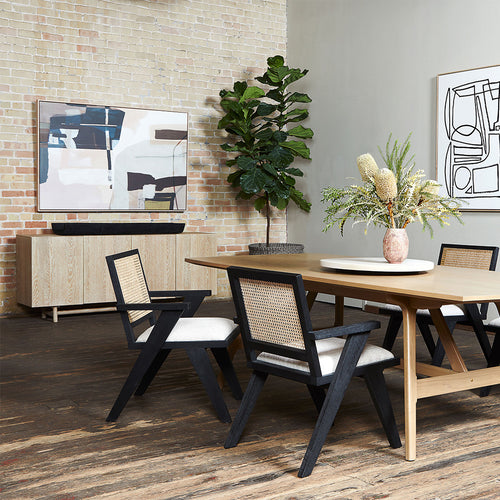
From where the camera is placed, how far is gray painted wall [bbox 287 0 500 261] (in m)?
6.12

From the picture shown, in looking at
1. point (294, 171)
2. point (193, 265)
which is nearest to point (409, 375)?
point (193, 265)

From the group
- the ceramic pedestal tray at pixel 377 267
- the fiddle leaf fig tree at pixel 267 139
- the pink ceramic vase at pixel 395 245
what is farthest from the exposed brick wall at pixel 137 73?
the pink ceramic vase at pixel 395 245

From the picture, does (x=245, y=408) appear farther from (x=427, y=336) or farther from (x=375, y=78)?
(x=375, y=78)

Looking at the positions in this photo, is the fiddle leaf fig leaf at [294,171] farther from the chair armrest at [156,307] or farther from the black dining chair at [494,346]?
the chair armrest at [156,307]

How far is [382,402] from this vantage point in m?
3.01

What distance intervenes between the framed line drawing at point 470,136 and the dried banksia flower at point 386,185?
101 inches

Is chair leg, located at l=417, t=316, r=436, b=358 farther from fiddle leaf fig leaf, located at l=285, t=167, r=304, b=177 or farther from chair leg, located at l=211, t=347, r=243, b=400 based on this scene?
fiddle leaf fig leaf, located at l=285, t=167, r=304, b=177

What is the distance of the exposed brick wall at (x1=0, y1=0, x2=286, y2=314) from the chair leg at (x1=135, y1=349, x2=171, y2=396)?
11.2 feet

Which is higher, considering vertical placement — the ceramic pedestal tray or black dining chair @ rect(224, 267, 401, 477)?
the ceramic pedestal tray

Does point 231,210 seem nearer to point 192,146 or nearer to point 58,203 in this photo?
point 192,146

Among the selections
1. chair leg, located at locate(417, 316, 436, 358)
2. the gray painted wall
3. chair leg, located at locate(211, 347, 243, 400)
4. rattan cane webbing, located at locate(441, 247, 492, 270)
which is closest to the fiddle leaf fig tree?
the gray painted wall

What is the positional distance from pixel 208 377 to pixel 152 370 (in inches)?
20.2

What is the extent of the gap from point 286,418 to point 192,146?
4831 millimetres

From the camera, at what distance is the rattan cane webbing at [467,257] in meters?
4.42
